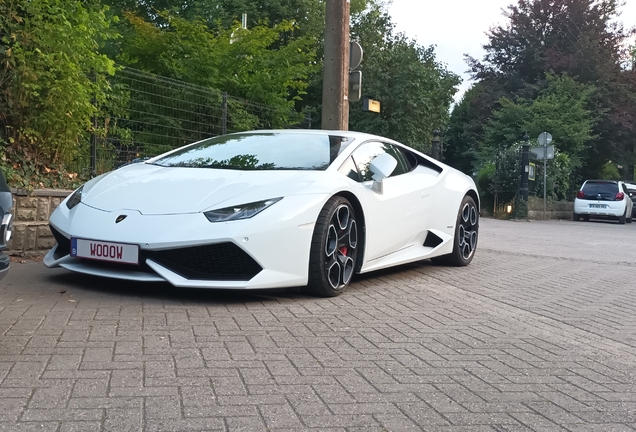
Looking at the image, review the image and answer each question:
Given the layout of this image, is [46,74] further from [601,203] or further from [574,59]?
[574,59]

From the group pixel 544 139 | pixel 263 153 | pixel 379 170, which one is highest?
pixel 544 139

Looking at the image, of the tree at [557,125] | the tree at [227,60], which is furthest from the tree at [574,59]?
the tree at [227,60]

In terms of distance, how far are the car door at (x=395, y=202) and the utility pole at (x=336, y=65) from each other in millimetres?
2895

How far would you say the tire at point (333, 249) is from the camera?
5016 mm

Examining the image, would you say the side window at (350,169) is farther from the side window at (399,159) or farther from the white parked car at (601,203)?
the white parked car at (601,203)

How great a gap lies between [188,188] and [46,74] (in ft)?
9.43

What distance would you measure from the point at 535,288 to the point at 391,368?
336cm

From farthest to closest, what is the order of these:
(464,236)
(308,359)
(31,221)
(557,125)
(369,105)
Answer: (557,125) < (369,105) < (464,236) < (31,221) < (308,359)

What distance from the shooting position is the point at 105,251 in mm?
4695

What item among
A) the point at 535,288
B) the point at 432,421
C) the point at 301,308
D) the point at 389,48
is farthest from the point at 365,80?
the point at 432,421

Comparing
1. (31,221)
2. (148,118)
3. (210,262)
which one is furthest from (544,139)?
(210,262)

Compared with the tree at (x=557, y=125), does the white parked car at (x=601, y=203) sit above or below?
below

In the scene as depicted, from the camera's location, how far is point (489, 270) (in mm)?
7469

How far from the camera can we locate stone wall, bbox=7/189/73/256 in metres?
6.64
